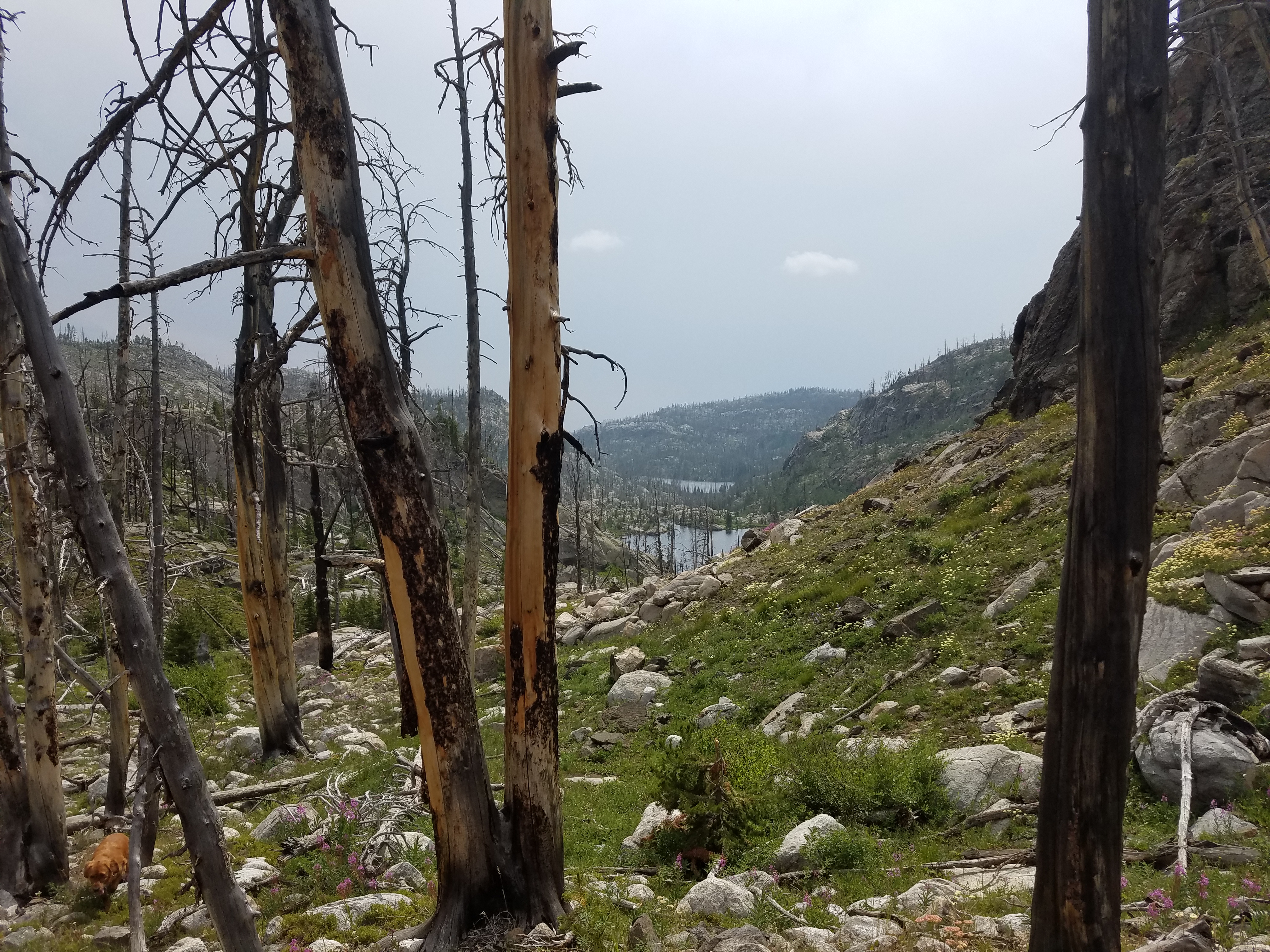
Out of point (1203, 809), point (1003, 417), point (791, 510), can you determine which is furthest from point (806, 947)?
point (791, 510)

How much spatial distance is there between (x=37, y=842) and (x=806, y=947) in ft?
18.9

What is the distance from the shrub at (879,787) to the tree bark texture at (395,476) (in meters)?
3.38

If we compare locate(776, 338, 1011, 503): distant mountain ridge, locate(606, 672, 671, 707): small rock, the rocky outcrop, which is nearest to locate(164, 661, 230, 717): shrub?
locate(606, 672, 671, 707): small rock

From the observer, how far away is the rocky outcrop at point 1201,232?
17.7 meters

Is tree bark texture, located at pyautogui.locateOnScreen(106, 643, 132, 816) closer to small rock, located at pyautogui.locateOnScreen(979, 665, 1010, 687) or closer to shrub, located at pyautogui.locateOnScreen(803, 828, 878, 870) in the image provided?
shrub, located at pyautogui.locateOnScreen(803, 828, 878, 870)

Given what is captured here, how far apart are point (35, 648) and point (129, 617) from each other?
2804 mm

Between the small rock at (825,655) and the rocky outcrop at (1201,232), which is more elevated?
the rocky outcrop at (1201,232)

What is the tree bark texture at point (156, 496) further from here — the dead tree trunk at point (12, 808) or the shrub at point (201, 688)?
the shrub at point (201, 688)

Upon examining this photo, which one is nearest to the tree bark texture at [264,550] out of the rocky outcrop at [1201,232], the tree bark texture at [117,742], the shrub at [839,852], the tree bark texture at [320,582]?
the tree bark texture at [117,742]

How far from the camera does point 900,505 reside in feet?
59.6

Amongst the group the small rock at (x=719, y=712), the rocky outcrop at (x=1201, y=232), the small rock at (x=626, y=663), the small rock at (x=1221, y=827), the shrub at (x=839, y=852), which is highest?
the rocky outcrop at (x=1201, y=232)

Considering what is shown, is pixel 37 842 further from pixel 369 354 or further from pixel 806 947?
pixel 806 947

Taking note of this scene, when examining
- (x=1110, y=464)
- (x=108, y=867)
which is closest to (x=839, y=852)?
(x=1110, y=464)

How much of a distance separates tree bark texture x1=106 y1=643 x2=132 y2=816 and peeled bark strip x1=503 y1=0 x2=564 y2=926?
12.6ft
